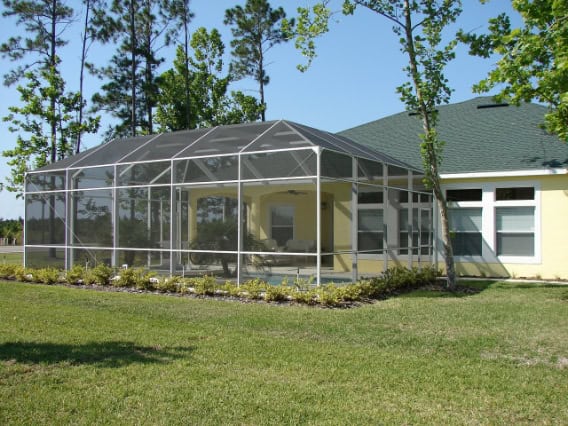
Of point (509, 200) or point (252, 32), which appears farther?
point (252, 32)

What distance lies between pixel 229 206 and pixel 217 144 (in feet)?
5.30

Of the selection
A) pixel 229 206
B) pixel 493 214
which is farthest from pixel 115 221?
pixel 493 214

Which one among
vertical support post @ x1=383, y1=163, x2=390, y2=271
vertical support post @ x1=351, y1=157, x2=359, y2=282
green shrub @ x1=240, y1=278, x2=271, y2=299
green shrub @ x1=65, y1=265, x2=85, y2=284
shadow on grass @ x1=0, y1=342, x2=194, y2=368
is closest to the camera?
shadow on grass @ x1=0, y1=342, x2=194, y2=368

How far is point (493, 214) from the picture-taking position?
14.4 m

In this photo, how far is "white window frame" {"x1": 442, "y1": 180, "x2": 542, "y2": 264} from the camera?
1381 cm

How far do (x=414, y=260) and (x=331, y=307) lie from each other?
5.39m

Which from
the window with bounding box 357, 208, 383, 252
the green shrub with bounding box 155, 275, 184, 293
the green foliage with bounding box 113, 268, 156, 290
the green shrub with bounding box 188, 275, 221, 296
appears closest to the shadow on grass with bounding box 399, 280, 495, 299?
the window with bounding box 357, 208, 383, 252

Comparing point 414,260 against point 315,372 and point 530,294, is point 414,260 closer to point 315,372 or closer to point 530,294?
point 530,294

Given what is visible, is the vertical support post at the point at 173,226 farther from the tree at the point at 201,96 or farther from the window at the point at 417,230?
the tree at the point at 201,96

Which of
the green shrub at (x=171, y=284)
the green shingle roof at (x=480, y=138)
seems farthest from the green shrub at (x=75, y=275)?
the green shingle roof at (x=480, y=138)

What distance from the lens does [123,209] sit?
518 inches

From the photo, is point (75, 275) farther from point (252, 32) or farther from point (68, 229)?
point (252, 32)

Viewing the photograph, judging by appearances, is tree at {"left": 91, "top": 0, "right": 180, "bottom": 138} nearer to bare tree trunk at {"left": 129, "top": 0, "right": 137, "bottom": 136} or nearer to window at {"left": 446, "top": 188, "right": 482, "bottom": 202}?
bare tree trunk at {"left": 129, "top": 0, "right": 137, "bottom": 136}

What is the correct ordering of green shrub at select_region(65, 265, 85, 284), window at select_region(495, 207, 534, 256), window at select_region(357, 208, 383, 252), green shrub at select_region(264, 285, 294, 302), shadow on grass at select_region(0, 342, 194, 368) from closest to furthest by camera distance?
shadow on grass at select_region(0, 342, 194, 368) → green shrub at select_region(264, 285, 294, 302) → green shrub at select_region(65, 265, 85, 284) → window at select_region(495, 207, 534, 256) → window at select_region(357, 208, 383, 252)
